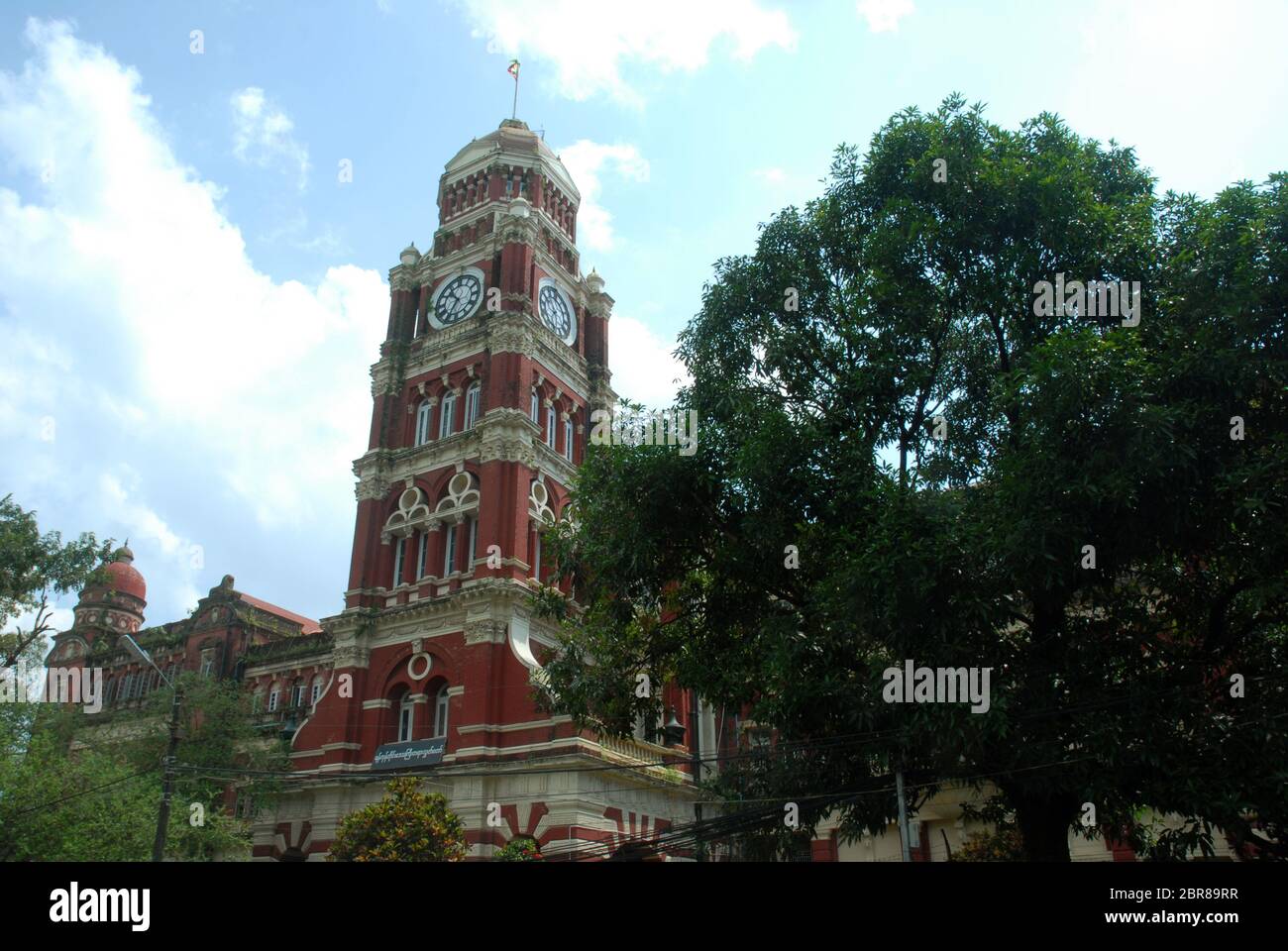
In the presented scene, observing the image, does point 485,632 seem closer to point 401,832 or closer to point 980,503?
point 401,832

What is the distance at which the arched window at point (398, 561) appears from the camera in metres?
37.9

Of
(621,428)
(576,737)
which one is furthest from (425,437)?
(621,428)

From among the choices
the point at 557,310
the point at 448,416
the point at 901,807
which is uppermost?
the point at 557,310

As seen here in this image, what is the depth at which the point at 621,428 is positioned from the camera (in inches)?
774

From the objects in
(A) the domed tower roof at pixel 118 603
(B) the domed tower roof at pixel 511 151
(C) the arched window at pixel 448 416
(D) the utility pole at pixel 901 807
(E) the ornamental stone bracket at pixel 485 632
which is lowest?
(D) the utility pole at pixel 901 807

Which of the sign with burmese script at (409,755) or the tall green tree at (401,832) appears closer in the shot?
the tall green tree at (401,832)

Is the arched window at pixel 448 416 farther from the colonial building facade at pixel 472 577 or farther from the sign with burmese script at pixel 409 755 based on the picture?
the sign with burmese script at pixel 409 755

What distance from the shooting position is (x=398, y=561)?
1508 inches

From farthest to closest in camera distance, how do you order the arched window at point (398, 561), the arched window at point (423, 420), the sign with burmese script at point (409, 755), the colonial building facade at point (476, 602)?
the arched window at point (423, 420) < the arched window at point (398, 561) < the sign with burmese script at point (409, 755) < the colonial building facade at point (476, 602)

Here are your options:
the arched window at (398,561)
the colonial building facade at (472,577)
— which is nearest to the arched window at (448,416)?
the colonial building facade at (472,577)

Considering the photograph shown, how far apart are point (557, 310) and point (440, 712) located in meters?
18.7

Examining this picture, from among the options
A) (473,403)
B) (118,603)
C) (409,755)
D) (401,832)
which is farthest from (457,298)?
(118,603)

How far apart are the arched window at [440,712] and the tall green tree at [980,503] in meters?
15.8

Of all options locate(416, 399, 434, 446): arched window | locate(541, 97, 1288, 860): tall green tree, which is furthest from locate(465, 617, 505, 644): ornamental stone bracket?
locate(541, 97, 1288, 860): tall green tree
